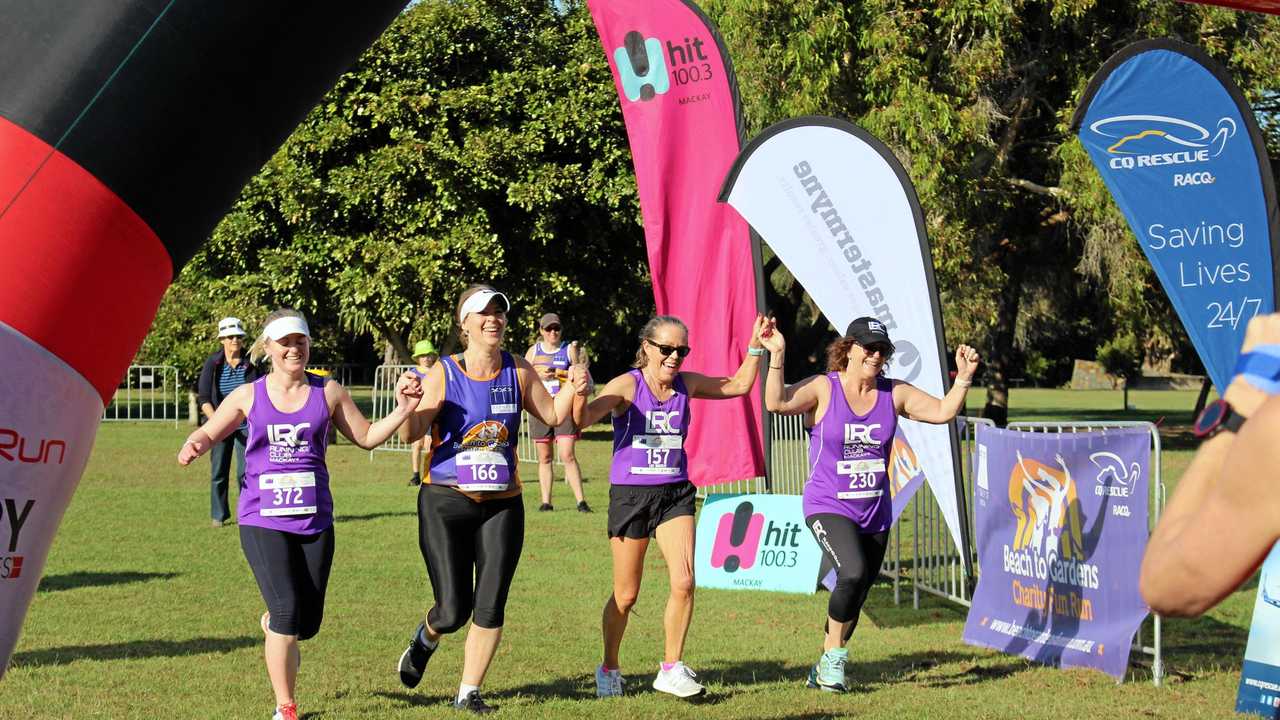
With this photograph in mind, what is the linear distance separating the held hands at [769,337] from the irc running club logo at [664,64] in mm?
3829

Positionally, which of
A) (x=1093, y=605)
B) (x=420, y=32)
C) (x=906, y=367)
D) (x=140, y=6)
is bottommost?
(x=1093, y=605)

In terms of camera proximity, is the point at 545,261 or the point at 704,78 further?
the point at 545,261

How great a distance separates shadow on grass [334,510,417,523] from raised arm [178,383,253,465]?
8505mm

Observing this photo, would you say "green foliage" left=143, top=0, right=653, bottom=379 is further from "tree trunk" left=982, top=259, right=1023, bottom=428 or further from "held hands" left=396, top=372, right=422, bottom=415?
"held hands" left=396, top=372, right=422, bottom=415

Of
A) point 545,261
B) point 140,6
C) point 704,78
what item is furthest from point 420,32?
point 140,6

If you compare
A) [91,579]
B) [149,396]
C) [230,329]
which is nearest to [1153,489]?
[91,579]

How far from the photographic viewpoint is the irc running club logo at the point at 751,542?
1095 centimetres

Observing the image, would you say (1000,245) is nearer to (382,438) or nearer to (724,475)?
(724,475)

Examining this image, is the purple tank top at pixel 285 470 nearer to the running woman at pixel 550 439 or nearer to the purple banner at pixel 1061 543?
the purple banner at pixel 1061 543

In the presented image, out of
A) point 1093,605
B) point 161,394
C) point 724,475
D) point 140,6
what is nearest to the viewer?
point 140,6

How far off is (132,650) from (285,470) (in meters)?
2.67

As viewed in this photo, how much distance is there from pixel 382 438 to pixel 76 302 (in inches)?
108

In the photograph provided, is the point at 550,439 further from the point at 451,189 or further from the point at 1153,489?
the point at 451,189

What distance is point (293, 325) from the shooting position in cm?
674
